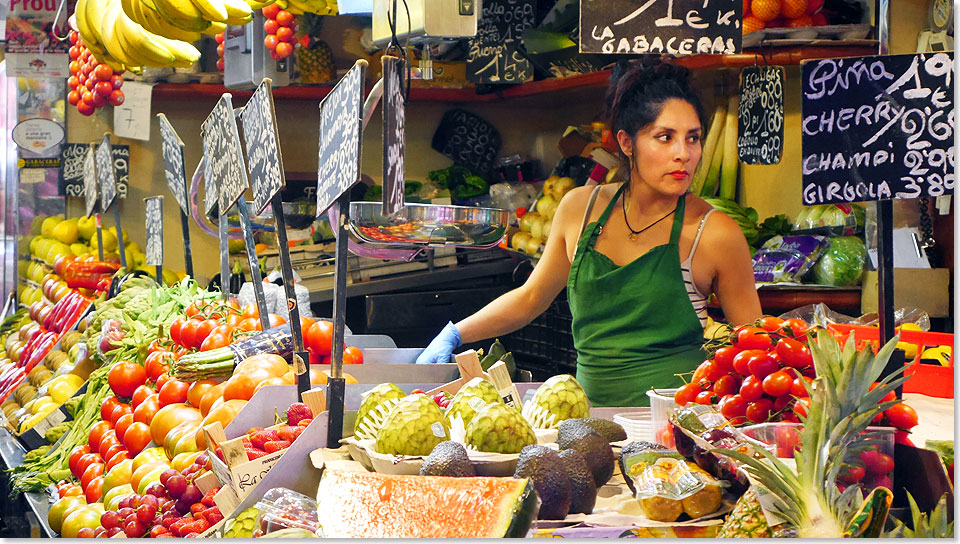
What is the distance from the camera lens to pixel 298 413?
2.28 meters

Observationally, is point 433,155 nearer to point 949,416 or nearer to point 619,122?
point 619,122

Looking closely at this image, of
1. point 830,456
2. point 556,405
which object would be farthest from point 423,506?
point 830,456

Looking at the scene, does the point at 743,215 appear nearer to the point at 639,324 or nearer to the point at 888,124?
the point at 639,324

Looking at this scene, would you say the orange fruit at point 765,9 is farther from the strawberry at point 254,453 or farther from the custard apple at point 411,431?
the strawberry at point 254,453

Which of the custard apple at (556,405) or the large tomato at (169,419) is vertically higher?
the custard apple at (556,405)

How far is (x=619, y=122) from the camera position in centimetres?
356

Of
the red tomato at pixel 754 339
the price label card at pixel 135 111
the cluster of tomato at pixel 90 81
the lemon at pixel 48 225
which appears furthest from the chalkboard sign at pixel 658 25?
the lemon at pixel 48 225

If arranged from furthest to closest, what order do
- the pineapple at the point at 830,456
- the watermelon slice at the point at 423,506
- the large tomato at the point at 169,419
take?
the large tomato at the point at 169,419 < the watermelon slice at the point at 423,506 < the pineapple at the point at 830,456

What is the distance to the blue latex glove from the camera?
10.6 feet

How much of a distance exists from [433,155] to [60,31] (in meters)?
2.81

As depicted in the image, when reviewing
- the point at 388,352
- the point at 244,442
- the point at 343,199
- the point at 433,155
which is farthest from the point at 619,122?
the point at 433,155

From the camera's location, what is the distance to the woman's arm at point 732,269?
3318 mm

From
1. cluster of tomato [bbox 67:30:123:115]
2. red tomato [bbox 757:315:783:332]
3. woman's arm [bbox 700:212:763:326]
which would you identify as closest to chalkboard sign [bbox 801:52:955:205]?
red tomato [bbox 757:315:783:332]

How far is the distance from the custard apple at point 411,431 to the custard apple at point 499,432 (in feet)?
0.24
